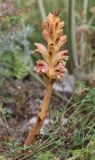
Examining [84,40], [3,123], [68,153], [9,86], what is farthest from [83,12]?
[68,153]

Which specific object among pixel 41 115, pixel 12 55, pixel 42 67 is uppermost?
pixel 12 55

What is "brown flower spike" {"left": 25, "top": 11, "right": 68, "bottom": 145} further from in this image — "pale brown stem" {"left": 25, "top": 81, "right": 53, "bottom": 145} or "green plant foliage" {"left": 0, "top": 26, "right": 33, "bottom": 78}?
"green plant foliage" {"left": 0, "top": 26, "right": 33, "bottom": 78}

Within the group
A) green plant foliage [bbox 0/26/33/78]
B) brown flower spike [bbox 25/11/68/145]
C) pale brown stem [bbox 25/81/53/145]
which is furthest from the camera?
green plant foliage [bbox 0/26/33/78]

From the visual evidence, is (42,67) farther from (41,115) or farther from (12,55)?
(12,55)

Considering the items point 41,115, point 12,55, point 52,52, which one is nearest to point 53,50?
point 52,52

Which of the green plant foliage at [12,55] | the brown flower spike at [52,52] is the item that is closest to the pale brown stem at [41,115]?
the brown flower spike at [52,52]

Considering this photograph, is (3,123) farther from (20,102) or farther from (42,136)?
(20,102)

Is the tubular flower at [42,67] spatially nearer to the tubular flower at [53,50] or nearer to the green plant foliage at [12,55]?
the tubular flower at [53,50]

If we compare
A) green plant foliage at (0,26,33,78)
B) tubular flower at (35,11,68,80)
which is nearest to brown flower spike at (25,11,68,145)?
tubular flower at (35,11,68,80)
